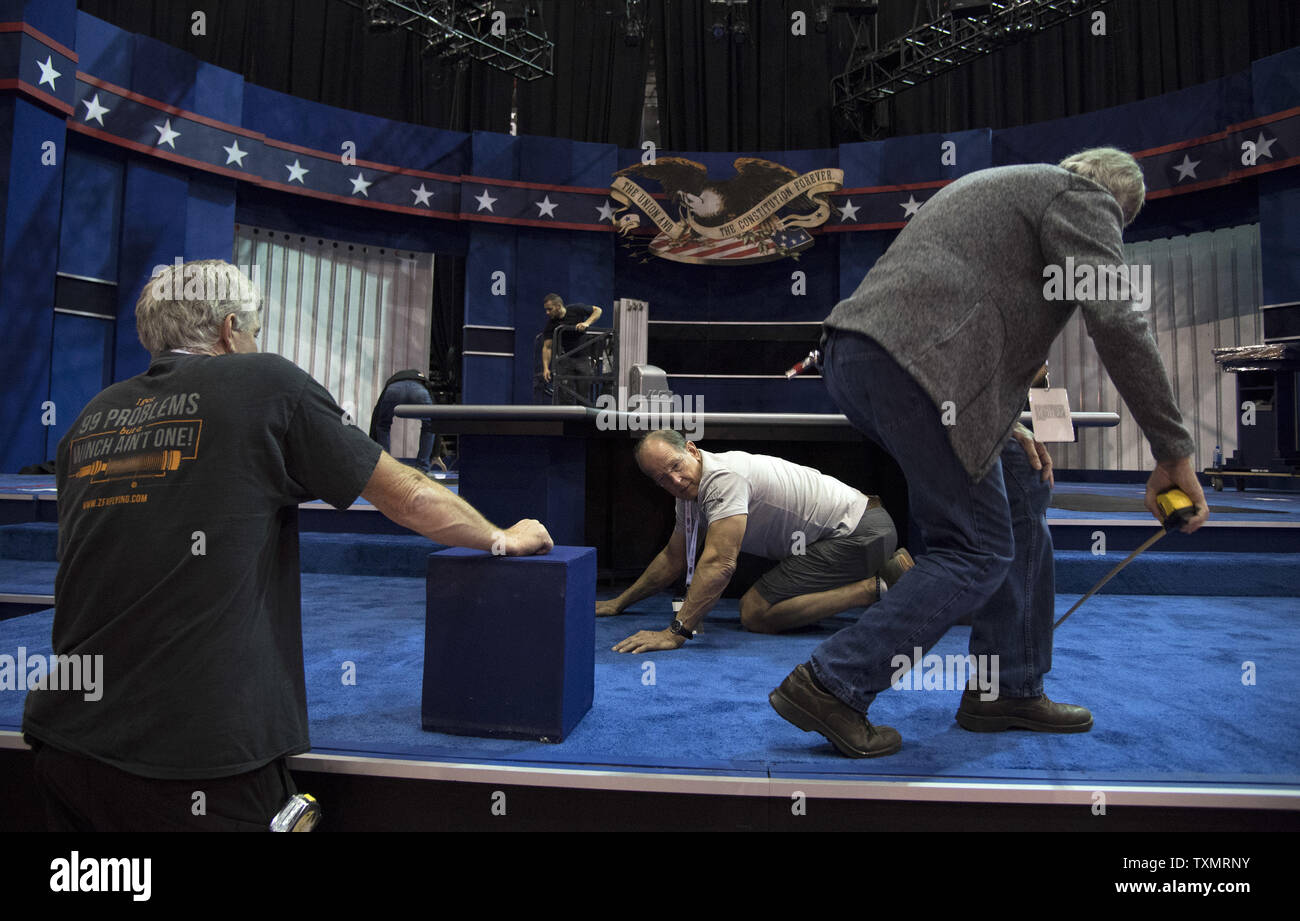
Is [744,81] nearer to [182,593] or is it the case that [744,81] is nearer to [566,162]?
[566,162]

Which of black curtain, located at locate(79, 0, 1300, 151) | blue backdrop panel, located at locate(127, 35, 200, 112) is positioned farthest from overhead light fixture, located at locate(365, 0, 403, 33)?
blue backdrop panel, located at locate(127, 35, 200, 112)

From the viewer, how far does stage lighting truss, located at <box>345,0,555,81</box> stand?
24.4ft

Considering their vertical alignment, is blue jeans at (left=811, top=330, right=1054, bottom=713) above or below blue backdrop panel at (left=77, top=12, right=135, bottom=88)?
below

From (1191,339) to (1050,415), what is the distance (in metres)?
8.05

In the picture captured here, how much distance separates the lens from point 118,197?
700 cm

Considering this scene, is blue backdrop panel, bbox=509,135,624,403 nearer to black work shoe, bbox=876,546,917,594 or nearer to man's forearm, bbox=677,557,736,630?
Answer: black work shoe, bbox=876,546,917,594

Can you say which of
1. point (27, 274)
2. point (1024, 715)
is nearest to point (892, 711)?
point (1024, 715)

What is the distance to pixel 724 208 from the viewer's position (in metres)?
8.72

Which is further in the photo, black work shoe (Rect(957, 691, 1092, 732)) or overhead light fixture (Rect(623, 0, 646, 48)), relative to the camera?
overhead light fixture (Rect(623, 0, 646, 48))

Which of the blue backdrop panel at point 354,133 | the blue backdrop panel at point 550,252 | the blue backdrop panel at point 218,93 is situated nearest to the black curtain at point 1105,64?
the blue backdrop panel at point 550,252

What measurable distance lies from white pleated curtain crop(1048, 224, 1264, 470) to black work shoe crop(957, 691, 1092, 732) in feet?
23.7

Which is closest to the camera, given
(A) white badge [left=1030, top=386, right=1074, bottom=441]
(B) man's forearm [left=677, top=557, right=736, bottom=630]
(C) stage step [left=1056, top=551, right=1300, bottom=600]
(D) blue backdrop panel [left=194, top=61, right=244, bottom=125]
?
(A) white badge [left=1030, top=386, right=1074, bottom=441]
